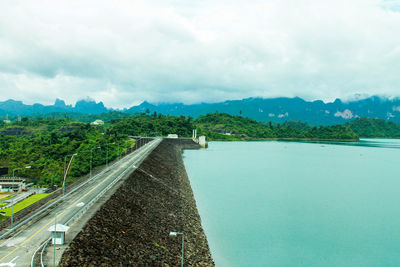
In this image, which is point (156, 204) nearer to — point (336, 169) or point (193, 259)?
point (193, 259)

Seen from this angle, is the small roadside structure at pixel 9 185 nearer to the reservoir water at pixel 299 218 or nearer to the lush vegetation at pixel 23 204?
the lush vegetation at pixel 23 204

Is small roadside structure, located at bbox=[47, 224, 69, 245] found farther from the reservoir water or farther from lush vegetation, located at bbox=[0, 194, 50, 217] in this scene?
lush vegetation, located at bbox=[0, 194, 50, 217]

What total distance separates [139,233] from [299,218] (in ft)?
68.1

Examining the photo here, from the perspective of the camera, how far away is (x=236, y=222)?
32688 millimetres

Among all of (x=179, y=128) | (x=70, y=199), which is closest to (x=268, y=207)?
(x=70, y=199)

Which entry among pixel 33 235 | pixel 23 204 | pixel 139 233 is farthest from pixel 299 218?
pixel 23 204

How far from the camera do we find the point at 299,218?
34.4 meters

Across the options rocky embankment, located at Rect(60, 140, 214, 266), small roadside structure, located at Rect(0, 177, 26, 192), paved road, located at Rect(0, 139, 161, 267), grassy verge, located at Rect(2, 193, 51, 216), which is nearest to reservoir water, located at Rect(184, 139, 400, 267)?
rocky embankment, located at Rect(60, 140, 214, 266)

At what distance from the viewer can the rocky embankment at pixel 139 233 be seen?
55.8 ft

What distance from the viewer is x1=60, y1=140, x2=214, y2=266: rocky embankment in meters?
17.0

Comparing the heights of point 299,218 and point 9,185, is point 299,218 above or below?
below

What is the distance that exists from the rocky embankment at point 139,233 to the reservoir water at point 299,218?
A: 7.69 feet

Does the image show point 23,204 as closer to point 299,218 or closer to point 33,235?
point 33,235

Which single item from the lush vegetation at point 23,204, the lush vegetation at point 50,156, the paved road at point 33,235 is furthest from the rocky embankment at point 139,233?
the lush vegetation at point 50,156
